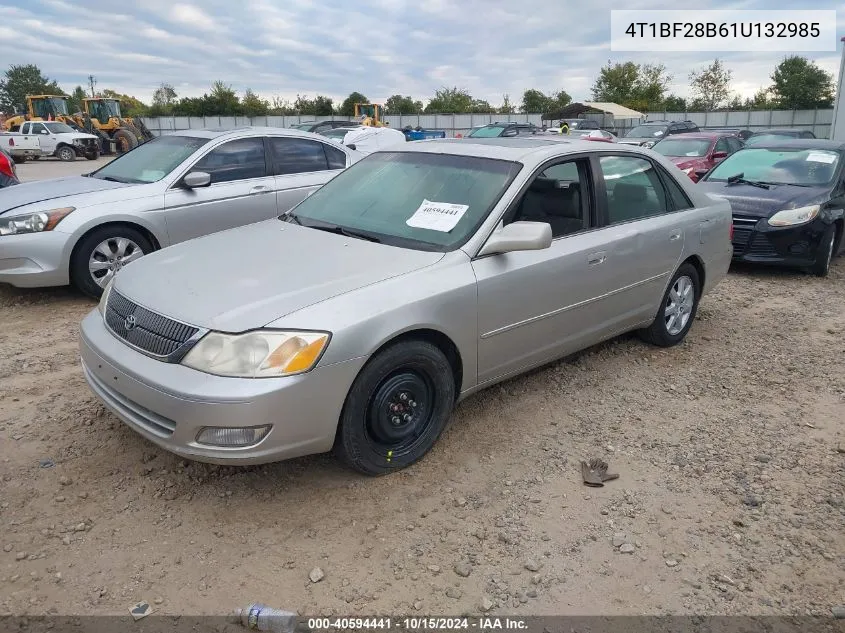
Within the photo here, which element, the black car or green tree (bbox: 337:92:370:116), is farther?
green tree (bbox: 337:92:370:116)

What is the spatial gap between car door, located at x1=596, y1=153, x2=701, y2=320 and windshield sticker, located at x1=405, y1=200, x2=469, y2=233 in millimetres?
1092

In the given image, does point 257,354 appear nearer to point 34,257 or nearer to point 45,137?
point 34,257

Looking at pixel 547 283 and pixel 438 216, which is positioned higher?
pixel 438 216

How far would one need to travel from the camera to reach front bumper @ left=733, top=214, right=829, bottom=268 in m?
7.24

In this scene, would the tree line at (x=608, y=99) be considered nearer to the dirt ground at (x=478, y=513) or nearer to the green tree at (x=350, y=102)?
the green tree at (x=350, y=102)

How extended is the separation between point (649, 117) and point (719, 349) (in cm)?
3821

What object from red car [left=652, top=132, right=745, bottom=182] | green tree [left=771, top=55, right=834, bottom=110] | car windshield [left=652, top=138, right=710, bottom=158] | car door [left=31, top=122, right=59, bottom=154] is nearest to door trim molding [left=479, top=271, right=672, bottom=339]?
red car [left=652, top=132, right=745, bottom=182]

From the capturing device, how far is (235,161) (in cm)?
659

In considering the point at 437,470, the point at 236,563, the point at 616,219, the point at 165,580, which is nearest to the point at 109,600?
the point at 165,580

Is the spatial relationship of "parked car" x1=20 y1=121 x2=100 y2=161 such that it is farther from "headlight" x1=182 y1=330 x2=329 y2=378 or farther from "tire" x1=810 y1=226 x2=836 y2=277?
"headlight" x1=182 y1=330 x2=329 y2=378

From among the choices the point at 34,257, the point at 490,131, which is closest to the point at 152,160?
the point at 34,257

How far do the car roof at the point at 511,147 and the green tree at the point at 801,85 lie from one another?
4647 cm

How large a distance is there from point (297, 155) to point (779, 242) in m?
5.41

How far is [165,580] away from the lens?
100.0 inches
